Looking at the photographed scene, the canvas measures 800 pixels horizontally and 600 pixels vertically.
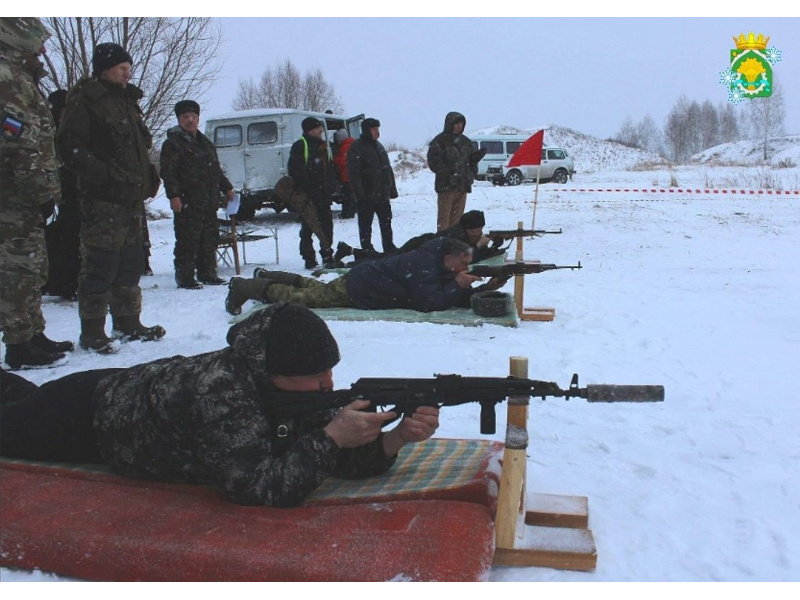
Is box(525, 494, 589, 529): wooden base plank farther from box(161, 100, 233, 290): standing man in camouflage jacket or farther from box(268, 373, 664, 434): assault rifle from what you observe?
box(161, 100, 233, 290): standing man in camouflage jacket

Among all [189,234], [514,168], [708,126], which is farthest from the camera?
[708,126]

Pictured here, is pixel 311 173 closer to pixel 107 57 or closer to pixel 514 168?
pixel 107 57

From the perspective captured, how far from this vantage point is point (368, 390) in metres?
2.45

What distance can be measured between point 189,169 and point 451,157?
3.74 metres

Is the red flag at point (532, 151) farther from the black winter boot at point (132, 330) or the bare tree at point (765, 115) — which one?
the bare tree at point (765, 115)

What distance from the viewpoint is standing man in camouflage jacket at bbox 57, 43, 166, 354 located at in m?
4.73

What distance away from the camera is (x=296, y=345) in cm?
237

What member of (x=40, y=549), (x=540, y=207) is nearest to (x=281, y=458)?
(x=40, y=549)

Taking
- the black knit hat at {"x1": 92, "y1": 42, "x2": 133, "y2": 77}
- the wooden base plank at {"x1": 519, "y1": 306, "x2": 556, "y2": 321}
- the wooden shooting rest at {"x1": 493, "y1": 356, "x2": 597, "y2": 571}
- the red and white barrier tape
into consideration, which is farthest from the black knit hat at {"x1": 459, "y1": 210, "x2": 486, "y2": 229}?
the red and white barrier tape

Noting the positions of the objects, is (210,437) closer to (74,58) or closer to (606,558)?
(606,558)

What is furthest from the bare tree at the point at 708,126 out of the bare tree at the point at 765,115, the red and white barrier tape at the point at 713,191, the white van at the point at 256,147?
the white van at the point at 256,147

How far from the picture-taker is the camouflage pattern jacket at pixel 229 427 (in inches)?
92.7

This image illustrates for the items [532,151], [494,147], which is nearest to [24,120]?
[532,151]

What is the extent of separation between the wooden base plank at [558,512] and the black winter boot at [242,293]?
3833mm
